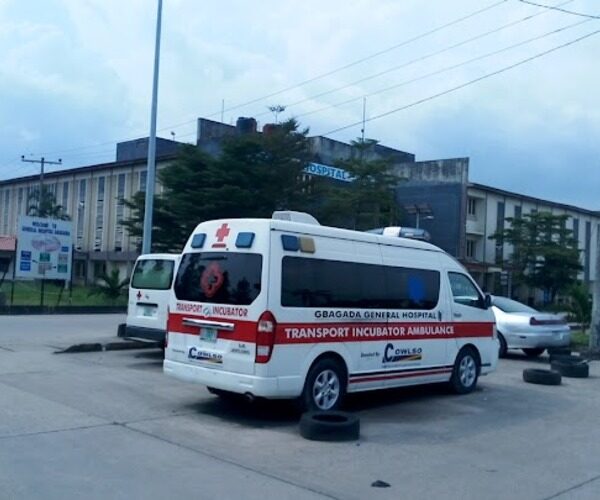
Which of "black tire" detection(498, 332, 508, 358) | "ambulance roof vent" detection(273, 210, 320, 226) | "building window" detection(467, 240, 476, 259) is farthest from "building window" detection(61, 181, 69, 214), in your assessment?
"ambulance roof vent" detection(273, 210, 320, 226)

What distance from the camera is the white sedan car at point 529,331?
1967cm

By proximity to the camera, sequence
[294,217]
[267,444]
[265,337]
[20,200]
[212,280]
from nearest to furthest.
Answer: [267,444] → [265,337] → [212,280] → [294,217] → [20,200]

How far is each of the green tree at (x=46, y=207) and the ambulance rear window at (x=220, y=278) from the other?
5755cm

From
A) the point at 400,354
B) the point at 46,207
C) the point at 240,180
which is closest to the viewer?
the point at 400,354

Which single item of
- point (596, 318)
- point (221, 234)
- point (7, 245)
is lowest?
point (596, 318)

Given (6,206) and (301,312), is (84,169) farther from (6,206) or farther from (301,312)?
(301,312)

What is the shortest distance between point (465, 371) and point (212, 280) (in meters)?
5.10

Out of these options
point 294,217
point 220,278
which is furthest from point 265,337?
point 294,217

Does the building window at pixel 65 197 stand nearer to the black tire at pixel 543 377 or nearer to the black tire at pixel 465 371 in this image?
the black tire at pixel 543 377

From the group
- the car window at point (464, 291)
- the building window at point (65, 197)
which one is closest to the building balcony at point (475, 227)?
the building window at point (65, 197)

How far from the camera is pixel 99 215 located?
6844 cm

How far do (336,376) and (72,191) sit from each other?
65.2 meters

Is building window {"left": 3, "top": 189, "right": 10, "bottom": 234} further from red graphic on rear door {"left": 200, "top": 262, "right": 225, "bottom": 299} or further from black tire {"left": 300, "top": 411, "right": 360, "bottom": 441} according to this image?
black tire {"left": 300, "top": 411, "right": 360, "bottom": 441}

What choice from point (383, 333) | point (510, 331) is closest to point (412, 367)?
point (383, 333)
